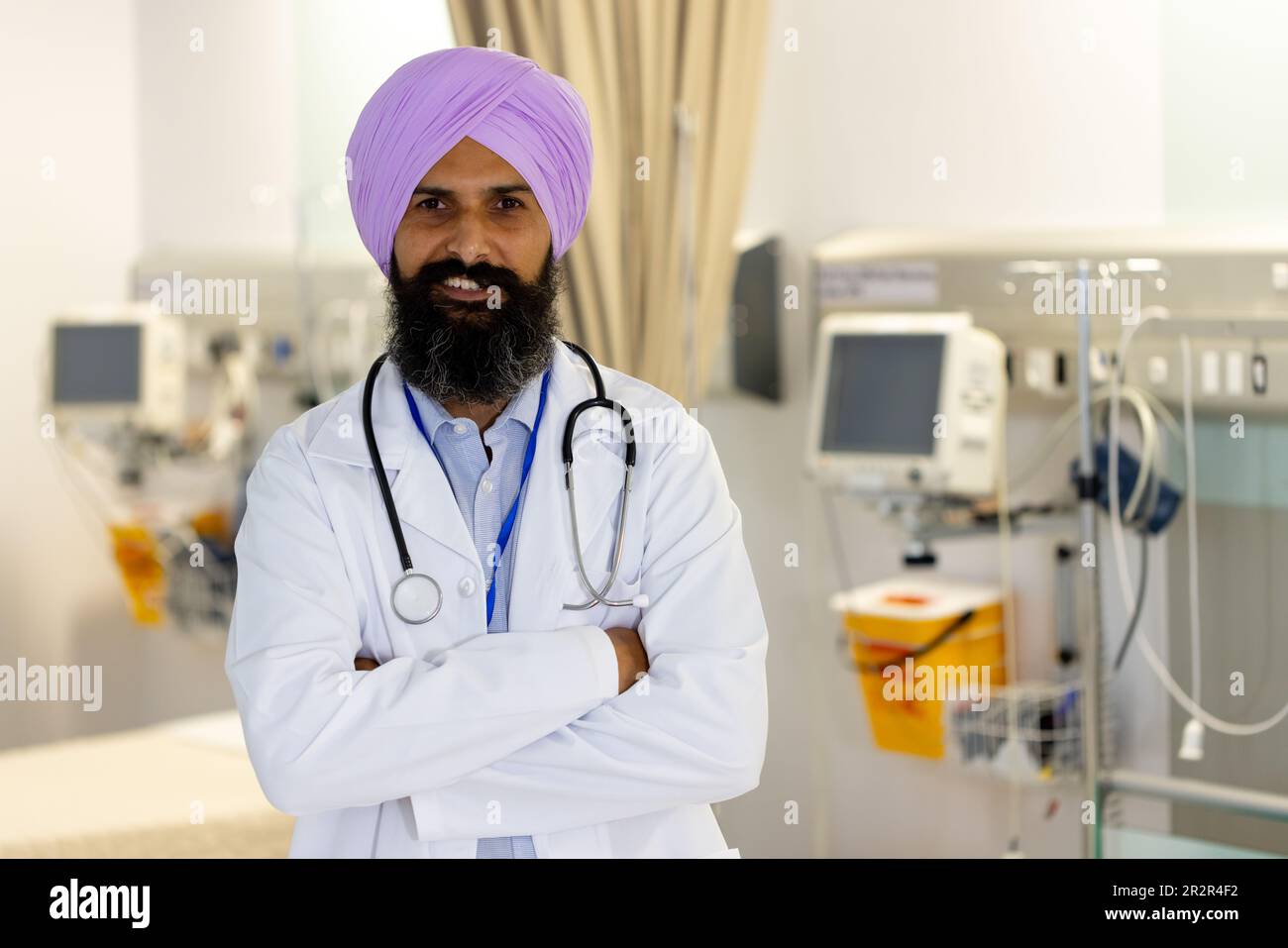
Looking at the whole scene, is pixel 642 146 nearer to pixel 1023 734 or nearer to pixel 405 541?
pixel 405 541

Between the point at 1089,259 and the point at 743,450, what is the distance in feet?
2.56

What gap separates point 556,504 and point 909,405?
1292mm

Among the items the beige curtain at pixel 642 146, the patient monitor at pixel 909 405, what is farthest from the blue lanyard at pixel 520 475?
the patient monitor at pixel 909 405

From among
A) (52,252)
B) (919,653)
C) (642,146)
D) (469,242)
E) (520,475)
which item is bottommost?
(919,653)

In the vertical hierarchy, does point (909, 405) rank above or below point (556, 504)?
above

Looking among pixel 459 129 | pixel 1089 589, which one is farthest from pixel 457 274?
pixel 1089 589

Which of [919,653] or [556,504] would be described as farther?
[919,653]

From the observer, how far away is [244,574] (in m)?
1.25

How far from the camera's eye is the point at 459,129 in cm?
125

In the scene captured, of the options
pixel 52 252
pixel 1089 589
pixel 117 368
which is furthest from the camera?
pixel 52 252

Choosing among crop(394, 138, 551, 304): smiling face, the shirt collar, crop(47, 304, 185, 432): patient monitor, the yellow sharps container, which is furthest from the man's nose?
crop(47, 304, 185, 432): patient monitor

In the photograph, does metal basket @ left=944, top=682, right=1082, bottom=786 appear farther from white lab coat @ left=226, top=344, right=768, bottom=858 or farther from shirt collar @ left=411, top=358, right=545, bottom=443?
shirt collar @ left=411, top=358, right=545, bottom=443

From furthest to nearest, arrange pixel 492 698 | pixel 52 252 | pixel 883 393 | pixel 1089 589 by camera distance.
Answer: pixel 52 252
pixel 883 393
pixel 1089 589
pixel 492 698
